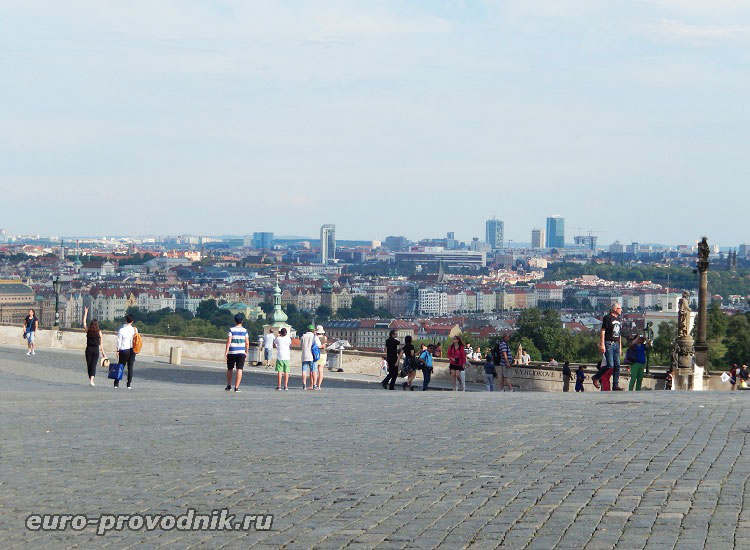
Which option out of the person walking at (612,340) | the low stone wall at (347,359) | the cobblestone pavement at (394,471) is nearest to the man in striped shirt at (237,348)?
the cobblestone pavement at (394,471)

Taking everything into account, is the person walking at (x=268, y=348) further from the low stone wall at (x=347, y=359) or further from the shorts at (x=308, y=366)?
the shorts at (x=308, y=366)

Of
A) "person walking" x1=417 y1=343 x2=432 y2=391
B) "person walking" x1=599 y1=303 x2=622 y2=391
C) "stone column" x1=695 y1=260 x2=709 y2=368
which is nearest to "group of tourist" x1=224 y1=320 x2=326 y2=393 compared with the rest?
"person walking" x1=417 y1=343 x2=432 y2=391

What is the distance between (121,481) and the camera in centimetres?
902

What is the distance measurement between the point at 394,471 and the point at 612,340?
11.2 metres

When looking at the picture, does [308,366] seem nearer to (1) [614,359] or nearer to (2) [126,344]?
(2) [126,344]

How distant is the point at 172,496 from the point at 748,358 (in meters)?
60.5

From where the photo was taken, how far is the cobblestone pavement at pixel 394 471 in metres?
7.30

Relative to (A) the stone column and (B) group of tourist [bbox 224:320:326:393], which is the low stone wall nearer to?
(A) the stone column

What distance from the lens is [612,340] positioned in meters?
20.0

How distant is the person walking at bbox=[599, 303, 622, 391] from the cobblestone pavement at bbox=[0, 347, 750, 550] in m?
4.39

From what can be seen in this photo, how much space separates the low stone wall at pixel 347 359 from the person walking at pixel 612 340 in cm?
700

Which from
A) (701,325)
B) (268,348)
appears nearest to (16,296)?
(268,348)

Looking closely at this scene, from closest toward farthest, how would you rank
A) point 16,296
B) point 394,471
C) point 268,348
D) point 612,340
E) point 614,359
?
point 394,471
point 612,340
point 614,359
point 268,348
point 16,296

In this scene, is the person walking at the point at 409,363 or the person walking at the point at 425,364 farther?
the person walking at the point at 425,364
